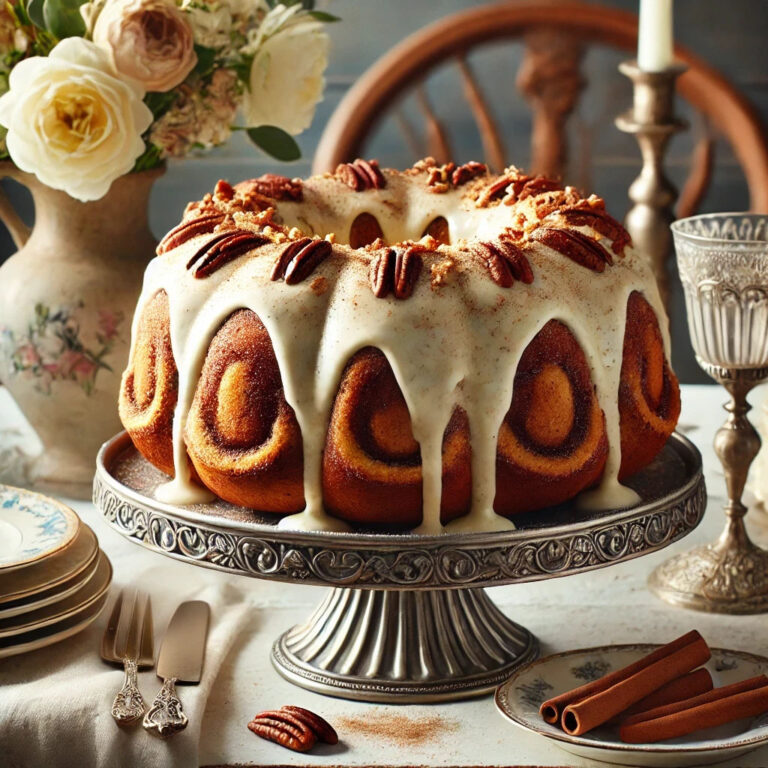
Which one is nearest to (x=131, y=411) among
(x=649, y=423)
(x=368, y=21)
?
(x=649, y=423)

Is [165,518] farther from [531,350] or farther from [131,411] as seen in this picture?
[531,350]

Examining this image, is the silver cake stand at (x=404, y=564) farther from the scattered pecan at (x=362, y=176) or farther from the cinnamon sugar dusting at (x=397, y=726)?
the scattered pecan at (x=362, y=176)

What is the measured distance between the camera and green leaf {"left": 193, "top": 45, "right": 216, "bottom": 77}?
1.71 meters

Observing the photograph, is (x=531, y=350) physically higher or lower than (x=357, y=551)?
higher

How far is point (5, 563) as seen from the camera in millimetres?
1331

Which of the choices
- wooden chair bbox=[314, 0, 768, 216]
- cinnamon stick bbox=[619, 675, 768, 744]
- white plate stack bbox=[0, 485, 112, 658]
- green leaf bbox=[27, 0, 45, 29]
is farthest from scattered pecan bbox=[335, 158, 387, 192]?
wooden chair bbox=[314, 0, 768, 216]

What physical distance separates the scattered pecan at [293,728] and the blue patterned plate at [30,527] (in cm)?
30

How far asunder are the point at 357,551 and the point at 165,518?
19 cm

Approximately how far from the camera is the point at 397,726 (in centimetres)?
123

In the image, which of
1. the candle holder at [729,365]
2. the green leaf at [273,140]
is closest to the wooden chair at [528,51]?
the green leaf at [273,140]

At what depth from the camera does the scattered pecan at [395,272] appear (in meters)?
1.23

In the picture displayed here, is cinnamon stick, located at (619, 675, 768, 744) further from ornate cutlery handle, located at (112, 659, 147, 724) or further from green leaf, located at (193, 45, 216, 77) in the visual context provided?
green leaf, located at (193, 45, 216, 77)

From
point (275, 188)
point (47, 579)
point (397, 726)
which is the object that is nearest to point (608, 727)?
point (397, 726)

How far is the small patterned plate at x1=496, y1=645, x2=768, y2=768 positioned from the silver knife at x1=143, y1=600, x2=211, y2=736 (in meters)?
0.29
